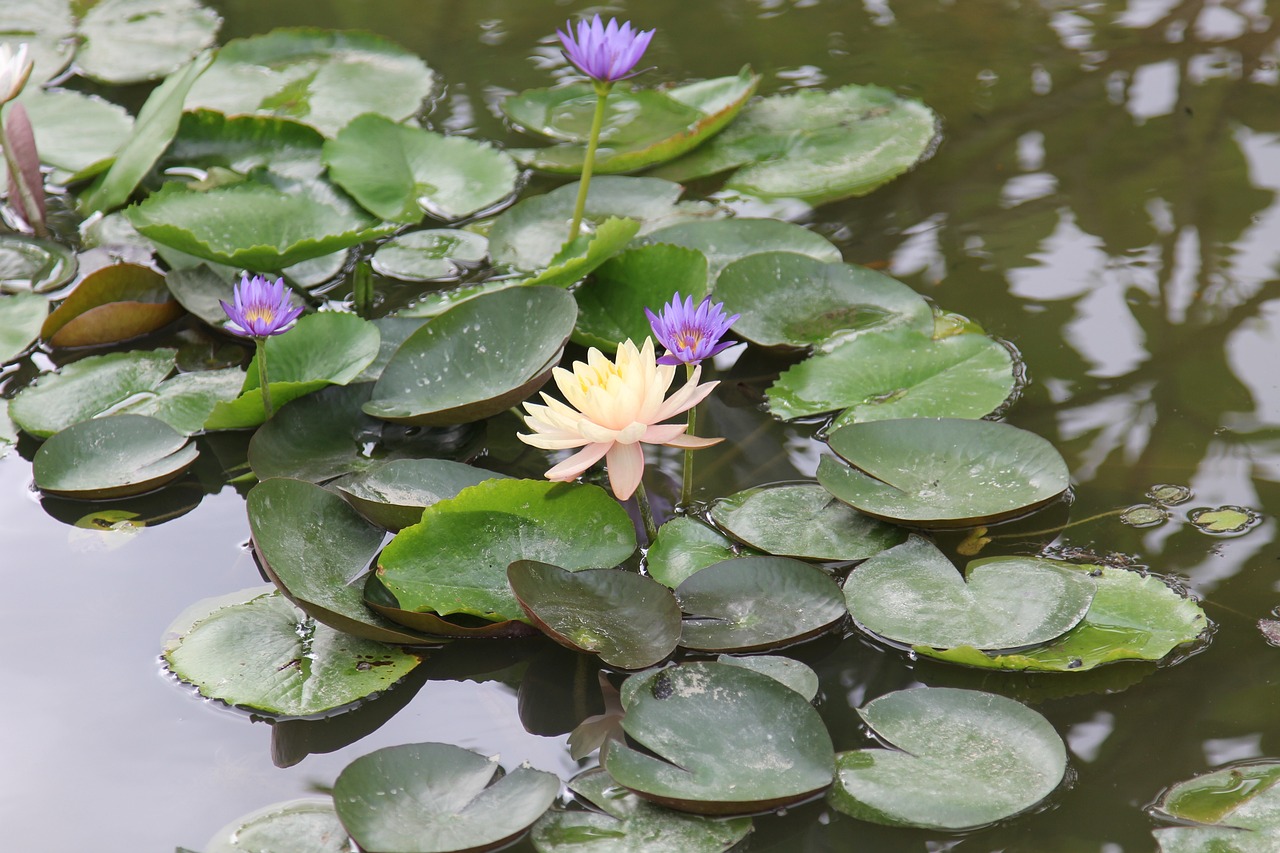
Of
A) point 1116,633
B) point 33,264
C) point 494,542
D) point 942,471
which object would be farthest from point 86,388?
point 1116,633

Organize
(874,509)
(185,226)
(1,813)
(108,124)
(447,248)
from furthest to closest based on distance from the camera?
(108,124)
(447,248)
(185,226)
(874,509)
(1,813)

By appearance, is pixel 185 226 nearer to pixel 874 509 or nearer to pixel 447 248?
pixel 447 248

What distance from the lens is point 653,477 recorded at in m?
1.82

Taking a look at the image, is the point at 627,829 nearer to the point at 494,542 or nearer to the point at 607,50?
the point at 494,542

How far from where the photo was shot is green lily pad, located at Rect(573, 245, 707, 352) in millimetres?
1962

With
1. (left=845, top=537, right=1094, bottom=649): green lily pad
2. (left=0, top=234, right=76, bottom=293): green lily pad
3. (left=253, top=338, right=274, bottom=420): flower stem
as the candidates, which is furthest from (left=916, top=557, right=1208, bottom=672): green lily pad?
(left=0, top=234, right=76, bottom=293): green lily pad

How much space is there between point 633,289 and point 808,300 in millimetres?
351

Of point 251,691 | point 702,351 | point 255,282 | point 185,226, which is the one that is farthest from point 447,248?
point 251,691

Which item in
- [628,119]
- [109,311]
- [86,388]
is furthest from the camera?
[628,119]

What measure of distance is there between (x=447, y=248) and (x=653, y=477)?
878 millimetres

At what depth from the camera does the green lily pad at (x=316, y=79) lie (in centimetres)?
285

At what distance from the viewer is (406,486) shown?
5.45ft

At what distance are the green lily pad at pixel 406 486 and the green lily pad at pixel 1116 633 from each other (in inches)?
29.4

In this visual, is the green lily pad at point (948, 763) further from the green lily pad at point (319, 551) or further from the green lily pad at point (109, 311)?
the green lily pad at point (109, 311)
